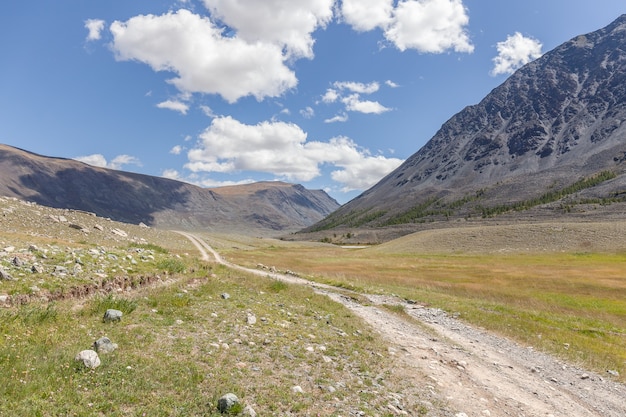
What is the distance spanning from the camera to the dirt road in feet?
41.1

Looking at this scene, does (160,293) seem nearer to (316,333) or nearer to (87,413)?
(316,333)

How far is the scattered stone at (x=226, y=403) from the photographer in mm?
8727

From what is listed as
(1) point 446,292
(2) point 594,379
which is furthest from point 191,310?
(1) point 446,292

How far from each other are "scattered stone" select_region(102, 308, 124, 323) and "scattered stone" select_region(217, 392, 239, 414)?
23.2 ft

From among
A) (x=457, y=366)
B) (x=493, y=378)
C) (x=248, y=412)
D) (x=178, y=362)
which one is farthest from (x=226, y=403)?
(x=493, y=378)

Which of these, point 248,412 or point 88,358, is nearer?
point 248,412

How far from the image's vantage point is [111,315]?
13672 mm

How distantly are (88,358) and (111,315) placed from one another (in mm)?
4322

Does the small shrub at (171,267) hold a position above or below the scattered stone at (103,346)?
above

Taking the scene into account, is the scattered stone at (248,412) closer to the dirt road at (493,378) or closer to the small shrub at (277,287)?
the dirt road at (493,378)

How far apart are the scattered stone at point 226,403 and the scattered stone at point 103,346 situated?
4.31 metres

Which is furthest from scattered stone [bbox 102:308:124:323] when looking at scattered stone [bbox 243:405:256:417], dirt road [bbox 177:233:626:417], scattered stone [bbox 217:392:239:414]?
dirt road [bbox 177:233:626:417]

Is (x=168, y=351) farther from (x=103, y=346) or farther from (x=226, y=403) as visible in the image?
(x=226, y=403)

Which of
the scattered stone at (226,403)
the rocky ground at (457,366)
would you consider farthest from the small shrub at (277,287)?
the scattered stone at (226,403)
